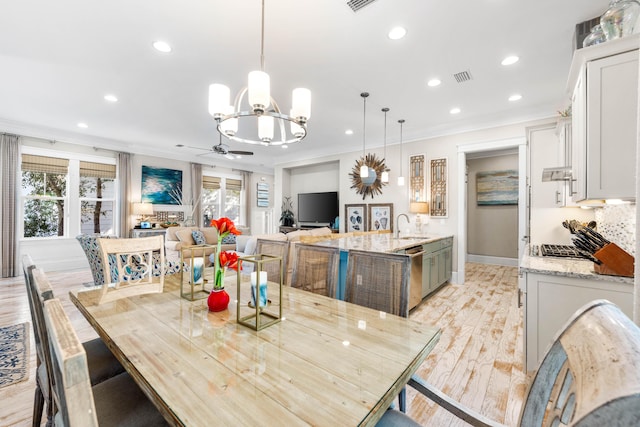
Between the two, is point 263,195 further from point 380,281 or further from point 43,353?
point 43,353

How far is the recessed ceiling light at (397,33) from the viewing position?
246 centimetres

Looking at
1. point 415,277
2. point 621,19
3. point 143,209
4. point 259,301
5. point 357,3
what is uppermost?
point 357,3

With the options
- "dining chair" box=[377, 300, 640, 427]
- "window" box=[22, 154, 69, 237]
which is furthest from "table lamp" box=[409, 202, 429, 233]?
"window" box=[22, 154, 69, 237]

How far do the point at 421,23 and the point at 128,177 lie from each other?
21.8 feet

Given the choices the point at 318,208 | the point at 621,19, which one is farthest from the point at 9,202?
the point at 621,19

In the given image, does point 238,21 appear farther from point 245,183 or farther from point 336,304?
point 245,183

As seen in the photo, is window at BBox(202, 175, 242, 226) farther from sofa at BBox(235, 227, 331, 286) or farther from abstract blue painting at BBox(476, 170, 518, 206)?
abstract blue painting at BBox(476, 170, 518, 206)

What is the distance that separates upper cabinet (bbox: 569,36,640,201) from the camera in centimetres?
153

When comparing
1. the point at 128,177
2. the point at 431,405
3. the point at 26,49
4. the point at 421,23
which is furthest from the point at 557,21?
the point at 128,177

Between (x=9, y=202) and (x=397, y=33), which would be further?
(x=9, y=202)

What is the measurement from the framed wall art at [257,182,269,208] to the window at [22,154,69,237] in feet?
15.6

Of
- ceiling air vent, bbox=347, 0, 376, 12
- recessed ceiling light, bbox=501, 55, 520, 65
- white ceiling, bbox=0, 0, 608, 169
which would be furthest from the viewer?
recessed ceiling light, bbox=501, 55, 520, 65

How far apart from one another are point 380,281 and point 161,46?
118 inches

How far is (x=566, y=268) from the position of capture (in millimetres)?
1909
